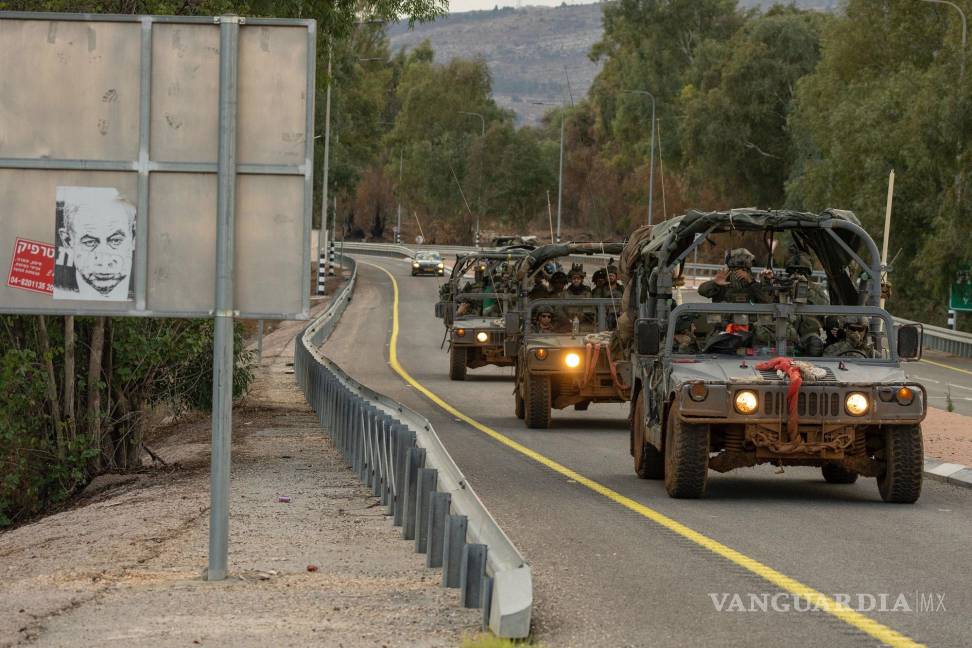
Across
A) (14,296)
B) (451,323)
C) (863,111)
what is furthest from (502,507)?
(863,111)

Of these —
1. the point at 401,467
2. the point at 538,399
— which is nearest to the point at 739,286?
the point at 401,467

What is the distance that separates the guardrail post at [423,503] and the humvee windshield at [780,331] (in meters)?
4.12

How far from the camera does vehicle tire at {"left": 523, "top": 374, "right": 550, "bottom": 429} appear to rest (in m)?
22.6

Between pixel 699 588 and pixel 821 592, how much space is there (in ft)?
2.33

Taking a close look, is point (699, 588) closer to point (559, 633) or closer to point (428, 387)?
point (559, 633)

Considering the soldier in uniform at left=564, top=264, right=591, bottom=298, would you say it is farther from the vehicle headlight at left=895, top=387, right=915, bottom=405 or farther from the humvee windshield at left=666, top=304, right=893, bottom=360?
the vehicle headlight at left=895, top=387, right=915, bottom=405

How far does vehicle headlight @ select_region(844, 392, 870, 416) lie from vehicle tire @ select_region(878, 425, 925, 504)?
0.45m

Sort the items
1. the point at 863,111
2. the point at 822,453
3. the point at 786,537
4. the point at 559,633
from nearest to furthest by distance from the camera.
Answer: the point at 559,633
the point at 786,537
the point at 822,453
the point at 863,111

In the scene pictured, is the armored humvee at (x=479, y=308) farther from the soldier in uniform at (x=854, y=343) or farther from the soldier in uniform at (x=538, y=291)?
the soldier in uniform at (x=854, y=343)

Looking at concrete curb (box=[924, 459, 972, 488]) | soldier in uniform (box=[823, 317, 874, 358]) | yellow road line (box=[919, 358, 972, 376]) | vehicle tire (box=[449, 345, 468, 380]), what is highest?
soldier in uniform (box=[823, 317, 874, 358])

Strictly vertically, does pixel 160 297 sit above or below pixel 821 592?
above

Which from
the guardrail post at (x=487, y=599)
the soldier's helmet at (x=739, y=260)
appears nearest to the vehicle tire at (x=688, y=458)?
the soldier's helmet at (x=739, y=260)

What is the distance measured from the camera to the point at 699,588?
9.88 m

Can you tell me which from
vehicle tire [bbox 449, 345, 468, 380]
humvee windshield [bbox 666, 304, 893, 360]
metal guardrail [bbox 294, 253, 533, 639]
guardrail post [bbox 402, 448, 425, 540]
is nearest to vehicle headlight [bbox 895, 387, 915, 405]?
humvee windshield [bbox 666, 304, 893, 360]
